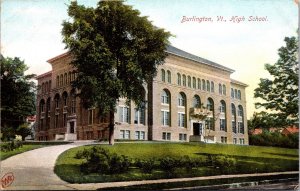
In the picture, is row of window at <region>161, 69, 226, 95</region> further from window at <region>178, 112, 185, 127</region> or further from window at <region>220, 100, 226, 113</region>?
window at <region>178, 112, 185, 127</region>

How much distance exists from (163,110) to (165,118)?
60 centimetres

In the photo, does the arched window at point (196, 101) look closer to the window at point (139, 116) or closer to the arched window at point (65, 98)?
the window at point (139, 116)

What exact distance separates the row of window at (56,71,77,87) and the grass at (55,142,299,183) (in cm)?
257

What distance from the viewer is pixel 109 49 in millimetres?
13977

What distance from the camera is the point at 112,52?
14.1 m

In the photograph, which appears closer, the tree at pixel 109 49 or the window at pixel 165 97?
the tree at pixel 109 49

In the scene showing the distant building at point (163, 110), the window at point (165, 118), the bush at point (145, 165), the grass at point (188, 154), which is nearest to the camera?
the grass at point (188, 154)

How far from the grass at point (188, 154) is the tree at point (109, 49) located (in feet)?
4.66

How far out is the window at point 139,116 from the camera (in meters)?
15.7

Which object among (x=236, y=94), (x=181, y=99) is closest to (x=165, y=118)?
(x=181, y=99)

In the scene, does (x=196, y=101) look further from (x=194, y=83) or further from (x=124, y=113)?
(x=124, y=113)

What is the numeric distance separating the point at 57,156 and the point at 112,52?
171 inches

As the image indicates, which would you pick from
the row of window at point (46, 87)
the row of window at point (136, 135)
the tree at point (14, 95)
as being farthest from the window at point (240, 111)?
the tree at point (14, 95)

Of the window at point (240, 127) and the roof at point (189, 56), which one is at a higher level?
the roof at point (189, 56)
